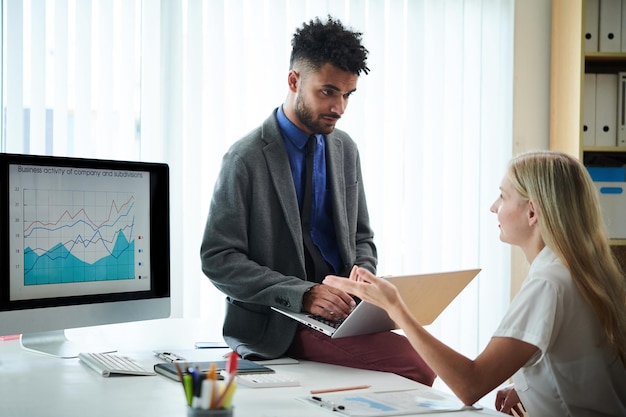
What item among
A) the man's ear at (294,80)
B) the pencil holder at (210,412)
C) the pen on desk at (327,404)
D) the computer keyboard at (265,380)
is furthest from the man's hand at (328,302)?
the pencil holder at (210,412)

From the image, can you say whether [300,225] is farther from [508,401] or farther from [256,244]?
[508,401]

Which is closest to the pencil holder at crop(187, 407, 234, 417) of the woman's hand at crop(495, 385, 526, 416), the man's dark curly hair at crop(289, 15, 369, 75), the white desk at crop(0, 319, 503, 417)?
the white desk at crop(0, 319, 503, 417)

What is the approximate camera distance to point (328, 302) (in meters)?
1.79

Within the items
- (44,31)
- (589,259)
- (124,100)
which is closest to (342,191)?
(589,259)

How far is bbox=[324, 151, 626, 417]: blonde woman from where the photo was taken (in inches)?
56.3

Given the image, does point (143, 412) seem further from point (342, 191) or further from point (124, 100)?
point (124, 100)

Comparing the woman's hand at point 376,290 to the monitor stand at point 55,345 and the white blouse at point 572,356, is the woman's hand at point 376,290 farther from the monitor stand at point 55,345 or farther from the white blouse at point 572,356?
the monitor stand at point 55,345

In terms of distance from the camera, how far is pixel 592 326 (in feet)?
4.83

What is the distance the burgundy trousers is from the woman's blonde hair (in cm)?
50

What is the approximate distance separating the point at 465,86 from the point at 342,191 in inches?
65.3

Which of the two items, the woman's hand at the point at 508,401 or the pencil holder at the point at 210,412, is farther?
the woman's hand at the point at 508,401

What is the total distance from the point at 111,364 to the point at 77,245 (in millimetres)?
351

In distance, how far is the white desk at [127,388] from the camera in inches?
51.3

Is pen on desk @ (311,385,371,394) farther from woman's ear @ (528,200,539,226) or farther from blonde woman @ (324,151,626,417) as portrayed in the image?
woman's ear @ (528,200,539,226)
